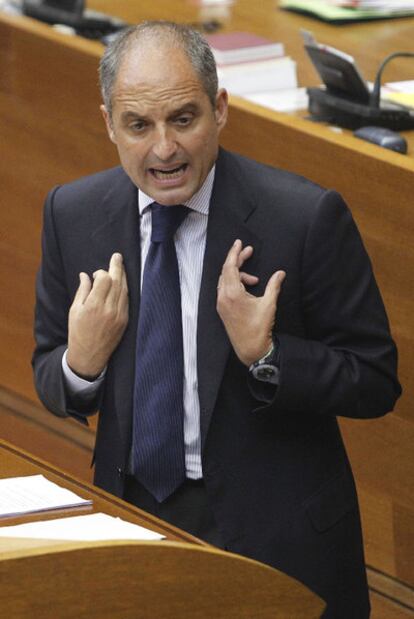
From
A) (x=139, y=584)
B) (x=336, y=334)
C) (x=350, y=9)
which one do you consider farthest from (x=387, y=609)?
A: (x=350, y=9)

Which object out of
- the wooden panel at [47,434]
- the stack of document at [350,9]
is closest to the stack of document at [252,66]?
the stack of document at [350,9]

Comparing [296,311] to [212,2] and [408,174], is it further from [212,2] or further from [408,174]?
[212,2]

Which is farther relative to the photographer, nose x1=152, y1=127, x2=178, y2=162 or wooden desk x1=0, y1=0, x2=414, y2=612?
wooden desk x1=0, y1=0, x2=414, y2=612

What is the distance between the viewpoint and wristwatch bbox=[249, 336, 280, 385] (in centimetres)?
151

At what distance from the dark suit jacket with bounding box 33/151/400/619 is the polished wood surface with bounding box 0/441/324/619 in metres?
0.35

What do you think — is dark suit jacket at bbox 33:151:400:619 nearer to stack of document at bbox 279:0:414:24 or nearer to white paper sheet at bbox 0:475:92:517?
white paper sheet at bbox 0:475:92:517

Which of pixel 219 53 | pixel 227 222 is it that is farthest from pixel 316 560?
pixel 219 53

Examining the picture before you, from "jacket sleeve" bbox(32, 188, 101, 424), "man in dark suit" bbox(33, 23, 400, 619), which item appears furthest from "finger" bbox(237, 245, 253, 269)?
A: "jacket sleeve" bbox(32, 188, 101, 424)

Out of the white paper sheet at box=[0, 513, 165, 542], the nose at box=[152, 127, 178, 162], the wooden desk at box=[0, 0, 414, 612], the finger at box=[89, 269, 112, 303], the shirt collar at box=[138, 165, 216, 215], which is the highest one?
the nose at box=[152, 127, 178, 162]

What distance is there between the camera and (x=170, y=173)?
150cm

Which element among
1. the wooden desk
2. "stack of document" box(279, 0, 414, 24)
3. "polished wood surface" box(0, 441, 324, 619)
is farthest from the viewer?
"stack of document" box(279, 0, 414, 24)

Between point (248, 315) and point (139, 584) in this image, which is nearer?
point (139, 584)

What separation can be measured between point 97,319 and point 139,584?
1.57ft

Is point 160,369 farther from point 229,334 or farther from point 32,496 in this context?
point 32,496
